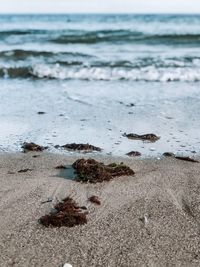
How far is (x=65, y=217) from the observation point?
4270 millimetres

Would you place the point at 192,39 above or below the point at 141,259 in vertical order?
below

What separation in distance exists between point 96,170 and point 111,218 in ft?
3.21

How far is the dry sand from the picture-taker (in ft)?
12.2

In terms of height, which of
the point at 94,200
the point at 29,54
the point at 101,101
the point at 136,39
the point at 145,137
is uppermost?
the point at 94,200

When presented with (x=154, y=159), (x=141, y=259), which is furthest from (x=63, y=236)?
(x=154, y=159)

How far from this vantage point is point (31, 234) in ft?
13.2

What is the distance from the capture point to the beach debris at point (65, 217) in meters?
4.20

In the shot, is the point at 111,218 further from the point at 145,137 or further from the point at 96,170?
the point at 145,137

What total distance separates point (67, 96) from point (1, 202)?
5530 millimetres

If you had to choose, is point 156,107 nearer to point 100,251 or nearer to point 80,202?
point 80,202

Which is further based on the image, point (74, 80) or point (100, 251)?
point (74, 80)

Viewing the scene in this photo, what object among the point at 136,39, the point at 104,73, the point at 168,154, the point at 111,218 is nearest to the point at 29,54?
the point at 104,73

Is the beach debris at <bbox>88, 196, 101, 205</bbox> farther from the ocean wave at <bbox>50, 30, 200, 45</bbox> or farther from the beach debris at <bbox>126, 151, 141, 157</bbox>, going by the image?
the ocean wave at <bbox>50, 30, 200, 45</bbox>

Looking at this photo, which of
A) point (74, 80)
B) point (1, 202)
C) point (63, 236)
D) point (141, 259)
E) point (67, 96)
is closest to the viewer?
point (141, 259)
